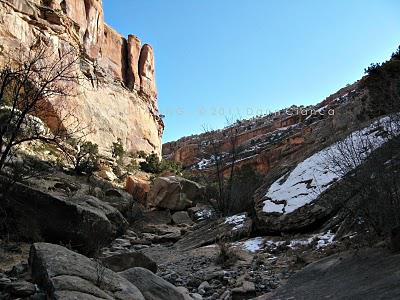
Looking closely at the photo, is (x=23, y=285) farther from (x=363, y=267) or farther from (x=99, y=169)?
(x=99, y=169)

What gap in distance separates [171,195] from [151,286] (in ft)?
52.9

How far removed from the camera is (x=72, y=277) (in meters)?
4.44

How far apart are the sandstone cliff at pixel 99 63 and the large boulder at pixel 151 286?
20.6 m

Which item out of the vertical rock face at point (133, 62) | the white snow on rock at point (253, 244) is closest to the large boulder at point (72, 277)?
the white snow on rock at point (253, 244)

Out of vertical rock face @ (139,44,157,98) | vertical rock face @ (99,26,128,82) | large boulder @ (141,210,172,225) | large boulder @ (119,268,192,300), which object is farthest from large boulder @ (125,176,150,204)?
vertical rock face @ (139,44,157,98)

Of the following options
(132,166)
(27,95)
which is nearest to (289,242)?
(27,95)

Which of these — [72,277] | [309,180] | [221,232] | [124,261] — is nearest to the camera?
[72,277]

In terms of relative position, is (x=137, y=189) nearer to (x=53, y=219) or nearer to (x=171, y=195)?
(x=171, y=195)

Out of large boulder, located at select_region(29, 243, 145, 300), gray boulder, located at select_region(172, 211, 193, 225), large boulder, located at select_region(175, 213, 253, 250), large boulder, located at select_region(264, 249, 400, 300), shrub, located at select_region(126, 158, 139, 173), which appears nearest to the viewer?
large boulder, located at select_region(29, 243, 145, 300)

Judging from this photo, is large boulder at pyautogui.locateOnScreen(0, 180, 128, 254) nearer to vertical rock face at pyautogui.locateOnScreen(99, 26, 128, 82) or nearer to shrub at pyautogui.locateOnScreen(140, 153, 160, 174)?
shrub at pyautogui.locateOnScreen(140, 153, 160, 174)

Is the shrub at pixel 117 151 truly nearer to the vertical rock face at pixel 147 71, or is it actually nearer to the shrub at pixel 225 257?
the vertical rock face at pixel 147 71

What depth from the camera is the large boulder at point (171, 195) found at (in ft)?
70.3

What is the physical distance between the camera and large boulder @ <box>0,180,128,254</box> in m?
9.00

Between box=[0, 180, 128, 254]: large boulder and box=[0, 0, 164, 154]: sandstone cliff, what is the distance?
1650 centimetres
